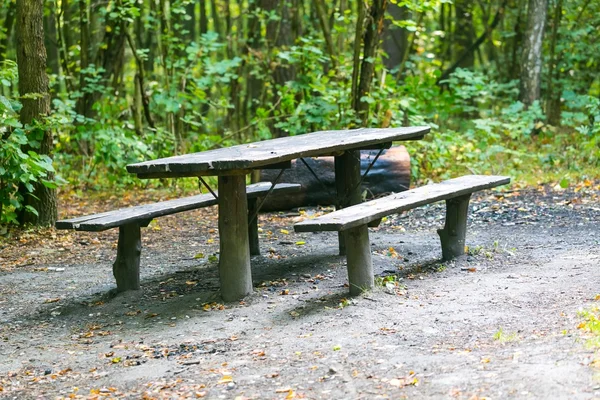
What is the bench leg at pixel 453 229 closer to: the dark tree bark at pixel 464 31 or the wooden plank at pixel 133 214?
the wooden plank at pixel 133 214

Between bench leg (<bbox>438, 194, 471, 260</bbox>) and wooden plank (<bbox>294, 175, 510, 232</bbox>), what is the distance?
0.14 meters

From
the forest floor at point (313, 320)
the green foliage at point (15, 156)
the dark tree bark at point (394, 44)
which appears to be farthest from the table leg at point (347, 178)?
the dark tree bark at point (394, 44)

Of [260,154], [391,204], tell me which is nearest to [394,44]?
[391,204]

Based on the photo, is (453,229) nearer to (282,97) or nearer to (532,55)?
(282,97)

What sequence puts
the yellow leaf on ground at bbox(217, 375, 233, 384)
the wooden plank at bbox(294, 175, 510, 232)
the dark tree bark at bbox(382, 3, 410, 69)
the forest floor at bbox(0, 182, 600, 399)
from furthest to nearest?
the dark tree bark at bbox(382, 3, 410, 69)
the wooden plank at bbox(294, 175, 510, 232)
the yellow leaf on ground at bbox(217, 375, 233, 384)
the forest floor at bbox(0, 182, 600, 399)

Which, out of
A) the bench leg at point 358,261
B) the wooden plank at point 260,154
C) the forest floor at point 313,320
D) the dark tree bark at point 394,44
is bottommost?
the forest floor at point 313,320

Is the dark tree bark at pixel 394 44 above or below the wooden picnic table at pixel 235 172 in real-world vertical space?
above

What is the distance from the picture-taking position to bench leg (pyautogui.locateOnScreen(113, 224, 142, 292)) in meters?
5.82

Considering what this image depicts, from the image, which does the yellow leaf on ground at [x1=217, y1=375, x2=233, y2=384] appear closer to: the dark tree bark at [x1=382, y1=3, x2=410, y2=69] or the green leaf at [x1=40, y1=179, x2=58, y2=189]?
the green leaf at [x1=40, y1=179, x2=58, y2=189]

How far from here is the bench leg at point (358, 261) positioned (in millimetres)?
5250

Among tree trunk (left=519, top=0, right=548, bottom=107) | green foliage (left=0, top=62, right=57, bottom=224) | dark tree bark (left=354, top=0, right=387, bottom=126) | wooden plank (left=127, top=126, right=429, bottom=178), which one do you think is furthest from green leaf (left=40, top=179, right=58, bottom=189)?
tree trunk (left=519, top=0, right=548, bottom=107)

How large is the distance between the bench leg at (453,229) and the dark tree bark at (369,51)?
394cm

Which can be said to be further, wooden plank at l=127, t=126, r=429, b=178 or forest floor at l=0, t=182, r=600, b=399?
wooden plank at l=127, t=126, r=429, b=178

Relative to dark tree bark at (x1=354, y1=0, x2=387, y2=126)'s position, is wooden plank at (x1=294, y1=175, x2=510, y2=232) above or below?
below
